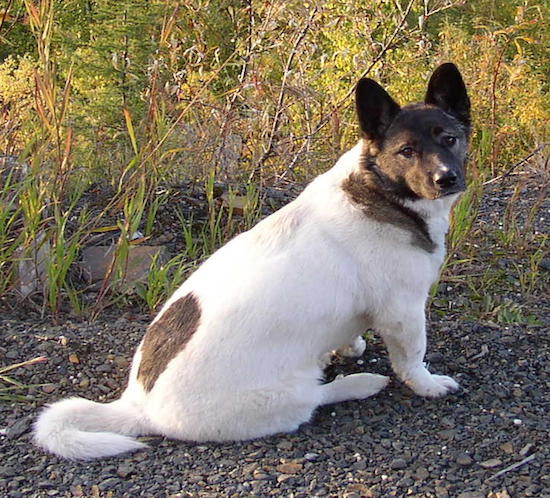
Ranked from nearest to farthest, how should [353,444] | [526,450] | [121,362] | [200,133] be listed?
[526,450], [353,444], [121,362], [200,133]

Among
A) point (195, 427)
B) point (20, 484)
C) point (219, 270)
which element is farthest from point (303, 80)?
point (20, 484)

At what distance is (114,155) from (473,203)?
8.13ft

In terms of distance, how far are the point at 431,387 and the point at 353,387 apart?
1.00 ft

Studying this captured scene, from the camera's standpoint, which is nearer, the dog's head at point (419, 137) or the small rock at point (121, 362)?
the dog's head at point (419, 137)

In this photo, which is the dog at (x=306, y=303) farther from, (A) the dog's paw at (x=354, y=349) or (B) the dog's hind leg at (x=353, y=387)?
(A) the dog's paw at (x=354, y=349)

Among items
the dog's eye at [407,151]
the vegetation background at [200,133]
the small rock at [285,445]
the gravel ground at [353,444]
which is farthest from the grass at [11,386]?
the dog's eye at [407,151]

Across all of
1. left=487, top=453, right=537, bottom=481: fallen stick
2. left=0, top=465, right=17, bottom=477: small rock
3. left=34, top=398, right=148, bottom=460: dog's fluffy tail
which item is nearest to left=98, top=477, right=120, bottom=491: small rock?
left=34, top=398, right=148, bottom=460: dog's fluffy tail

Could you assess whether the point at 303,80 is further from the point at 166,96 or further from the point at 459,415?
the point at 459,415

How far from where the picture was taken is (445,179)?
2689 millimetres

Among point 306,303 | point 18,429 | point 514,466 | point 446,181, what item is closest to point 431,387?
point 514,466

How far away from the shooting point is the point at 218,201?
474 centimetres

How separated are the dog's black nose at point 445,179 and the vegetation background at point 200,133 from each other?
126 cm

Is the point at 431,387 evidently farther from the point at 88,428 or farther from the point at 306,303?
the point at 88,428

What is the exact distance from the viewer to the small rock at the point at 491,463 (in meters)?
2.52
